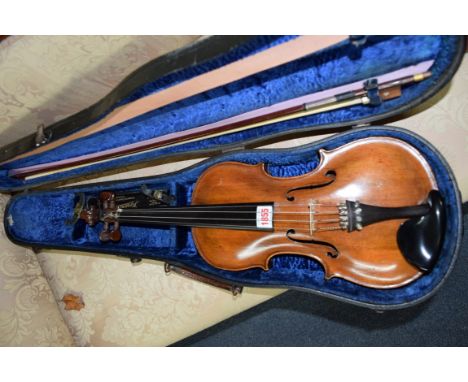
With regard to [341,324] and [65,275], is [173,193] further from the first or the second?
[341,324]

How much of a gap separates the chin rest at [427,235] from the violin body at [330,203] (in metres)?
0.05

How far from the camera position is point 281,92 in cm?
116

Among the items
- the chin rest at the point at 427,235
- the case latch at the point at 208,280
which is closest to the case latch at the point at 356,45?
the chin rest at the point at 427,235

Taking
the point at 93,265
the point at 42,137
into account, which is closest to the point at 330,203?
the point at 42,137

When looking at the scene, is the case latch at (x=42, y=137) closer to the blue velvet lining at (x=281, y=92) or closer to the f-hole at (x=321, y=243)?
the blue velvet lining at (x=281, y=92)

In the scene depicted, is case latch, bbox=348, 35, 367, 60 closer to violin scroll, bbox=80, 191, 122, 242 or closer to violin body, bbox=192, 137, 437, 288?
violin body, bbox=192, 137, 437, 288

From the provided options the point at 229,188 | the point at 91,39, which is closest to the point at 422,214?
the point at 229,188

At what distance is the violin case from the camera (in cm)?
99

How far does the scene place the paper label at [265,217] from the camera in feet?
4.17

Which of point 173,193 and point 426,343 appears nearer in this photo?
point 173,193

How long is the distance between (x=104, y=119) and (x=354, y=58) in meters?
0.88

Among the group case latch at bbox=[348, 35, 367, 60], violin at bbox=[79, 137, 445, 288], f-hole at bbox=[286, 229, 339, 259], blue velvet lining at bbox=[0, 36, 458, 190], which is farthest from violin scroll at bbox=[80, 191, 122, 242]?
case latch at bbox=[348, 35, 367, 60]

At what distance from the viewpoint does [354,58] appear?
1017mm

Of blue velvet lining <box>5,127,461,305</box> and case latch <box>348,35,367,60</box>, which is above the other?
case latch <box>348,35,367,60</box>
